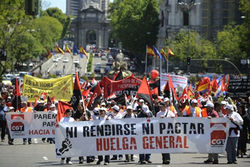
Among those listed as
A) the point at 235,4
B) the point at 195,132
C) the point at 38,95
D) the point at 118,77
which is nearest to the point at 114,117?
the point at 195,132

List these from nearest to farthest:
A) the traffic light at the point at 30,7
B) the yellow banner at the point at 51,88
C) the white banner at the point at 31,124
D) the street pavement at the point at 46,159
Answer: the street pavement at the point at 46,159
the traffic light at the point at 30,7
the white banner at the point at 31,124
the yellow banner at the point at 51,88

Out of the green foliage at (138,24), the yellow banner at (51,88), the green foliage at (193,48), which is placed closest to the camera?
the yellow banner at (51,88)

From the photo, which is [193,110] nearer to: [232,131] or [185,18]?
[232,131]

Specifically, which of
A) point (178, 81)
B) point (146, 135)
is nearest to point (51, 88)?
point (178, 81)

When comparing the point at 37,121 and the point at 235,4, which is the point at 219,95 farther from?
the point at 235,4

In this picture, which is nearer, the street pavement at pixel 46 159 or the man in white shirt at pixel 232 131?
the man in white shirt at pixel 232 131

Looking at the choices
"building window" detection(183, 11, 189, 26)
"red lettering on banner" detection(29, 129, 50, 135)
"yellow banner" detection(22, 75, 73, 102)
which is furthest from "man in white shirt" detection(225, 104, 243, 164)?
"building window" detection(183, 11, 189, 26)

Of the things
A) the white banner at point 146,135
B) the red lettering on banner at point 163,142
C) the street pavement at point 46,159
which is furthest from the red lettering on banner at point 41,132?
the red lettering on banner at point 163,142

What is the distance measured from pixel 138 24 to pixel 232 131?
9101cm

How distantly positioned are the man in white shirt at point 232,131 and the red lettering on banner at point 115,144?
2.34 meters

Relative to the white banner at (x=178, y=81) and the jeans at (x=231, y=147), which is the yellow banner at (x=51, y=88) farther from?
the jeans at (x=231, y=147)

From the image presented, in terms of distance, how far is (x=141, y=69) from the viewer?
4619 inches

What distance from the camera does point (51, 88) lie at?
89.5 ft

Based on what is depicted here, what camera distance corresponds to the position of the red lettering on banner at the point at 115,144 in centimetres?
1712
